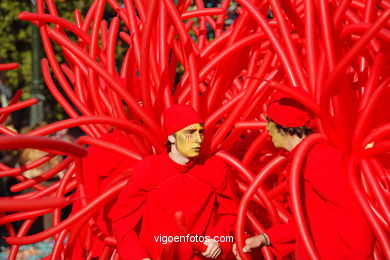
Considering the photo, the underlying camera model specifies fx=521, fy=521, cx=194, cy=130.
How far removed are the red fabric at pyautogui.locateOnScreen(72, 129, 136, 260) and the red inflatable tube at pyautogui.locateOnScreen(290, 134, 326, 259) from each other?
3.26ft

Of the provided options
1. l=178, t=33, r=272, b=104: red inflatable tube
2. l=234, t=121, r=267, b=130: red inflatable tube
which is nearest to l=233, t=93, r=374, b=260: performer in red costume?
l=234, t=121, r=267, b=130: red inflatable tube

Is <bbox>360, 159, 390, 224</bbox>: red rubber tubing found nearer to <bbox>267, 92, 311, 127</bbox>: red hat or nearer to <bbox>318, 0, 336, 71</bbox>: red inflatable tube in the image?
<bbox>267, 92, 311, 127</bbox>: red hat

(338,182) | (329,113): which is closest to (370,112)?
(329,113)

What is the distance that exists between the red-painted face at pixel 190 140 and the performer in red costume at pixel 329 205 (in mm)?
335

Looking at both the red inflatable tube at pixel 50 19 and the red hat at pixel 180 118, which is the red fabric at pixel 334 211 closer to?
the red hat at pixel 180 118

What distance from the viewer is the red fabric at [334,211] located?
2035 millimetres

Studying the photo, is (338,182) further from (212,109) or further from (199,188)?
(212,109)

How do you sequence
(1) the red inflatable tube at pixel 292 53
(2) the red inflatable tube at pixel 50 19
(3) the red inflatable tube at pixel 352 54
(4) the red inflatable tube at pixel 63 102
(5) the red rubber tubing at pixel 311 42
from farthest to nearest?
(4) the red inflatable tube at pixel 63 102, (2) the red inflatable tube at pixel 50 19, (1) the red inflatable tube at pixel 292 53, (5) the red rubber tubing at pixel 311 42, (3) the red inflatable tube at pixel 352 54

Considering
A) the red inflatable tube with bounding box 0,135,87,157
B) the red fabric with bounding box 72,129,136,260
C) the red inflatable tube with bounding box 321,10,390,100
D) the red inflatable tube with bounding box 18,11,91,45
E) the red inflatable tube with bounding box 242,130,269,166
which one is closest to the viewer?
the red inflatable tube with bounding box 0,135,87,157

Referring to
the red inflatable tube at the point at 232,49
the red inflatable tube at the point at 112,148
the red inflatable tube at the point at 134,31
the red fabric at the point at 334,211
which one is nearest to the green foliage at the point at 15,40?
the red inflatable tube at the point at 134,31

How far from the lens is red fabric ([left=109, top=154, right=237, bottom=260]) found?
233 cm

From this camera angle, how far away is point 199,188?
7.73 feet

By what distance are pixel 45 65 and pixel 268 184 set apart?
5.20 feet

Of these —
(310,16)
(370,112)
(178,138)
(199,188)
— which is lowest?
(199,188)
